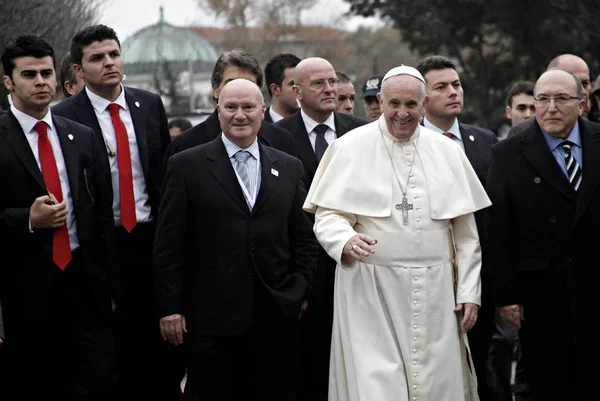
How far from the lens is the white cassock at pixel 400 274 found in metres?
7.12

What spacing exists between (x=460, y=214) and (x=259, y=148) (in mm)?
1368

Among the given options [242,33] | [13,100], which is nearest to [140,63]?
[242,33]

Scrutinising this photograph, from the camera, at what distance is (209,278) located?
289 inches

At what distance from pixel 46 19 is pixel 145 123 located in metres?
3.23

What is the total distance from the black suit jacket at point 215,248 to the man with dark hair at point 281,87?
2.64 meters

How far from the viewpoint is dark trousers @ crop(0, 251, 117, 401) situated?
289 inches

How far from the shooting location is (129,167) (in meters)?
8.12

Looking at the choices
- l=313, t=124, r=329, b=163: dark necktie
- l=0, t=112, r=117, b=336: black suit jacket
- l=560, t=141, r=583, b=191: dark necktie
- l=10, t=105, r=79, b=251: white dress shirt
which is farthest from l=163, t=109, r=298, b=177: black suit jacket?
l=560, t=141, r=583, b=191: dark necktie

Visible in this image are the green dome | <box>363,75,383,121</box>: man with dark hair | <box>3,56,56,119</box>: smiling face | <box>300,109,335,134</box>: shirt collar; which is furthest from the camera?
the green dome

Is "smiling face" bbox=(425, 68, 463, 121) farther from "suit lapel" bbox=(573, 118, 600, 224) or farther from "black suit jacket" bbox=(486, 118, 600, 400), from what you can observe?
"suit lapel" bbox=(573, 118, 600, 224)

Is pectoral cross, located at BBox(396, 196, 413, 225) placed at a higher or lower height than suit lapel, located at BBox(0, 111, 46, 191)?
lower

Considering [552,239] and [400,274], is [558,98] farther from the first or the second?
[400,274]

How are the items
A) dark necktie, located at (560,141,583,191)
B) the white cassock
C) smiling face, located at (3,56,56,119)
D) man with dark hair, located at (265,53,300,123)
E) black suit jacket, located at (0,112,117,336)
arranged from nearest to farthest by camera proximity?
the white cassock, black suit jacket, located at (0,112,117,336), smiling face, located at (3,56,56,119), dark necktie, located at (560,141,583,191), man with dark hair, located at (265,53,300,123)

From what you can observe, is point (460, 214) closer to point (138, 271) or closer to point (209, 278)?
point (209, 278)
